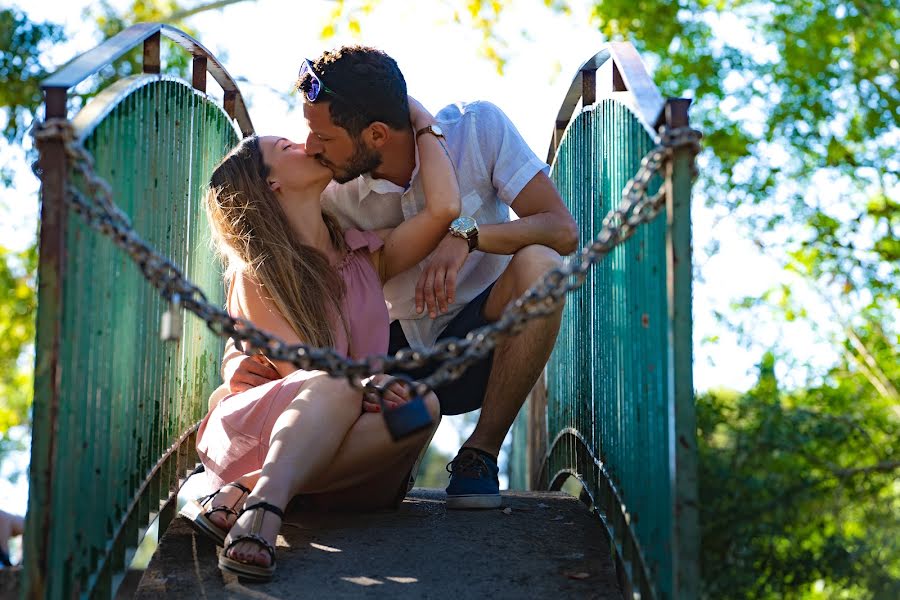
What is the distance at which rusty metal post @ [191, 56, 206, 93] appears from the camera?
14.1 feet

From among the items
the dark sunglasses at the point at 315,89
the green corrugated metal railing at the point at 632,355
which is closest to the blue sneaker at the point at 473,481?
the green corrugated metal railing at the point at 632,355

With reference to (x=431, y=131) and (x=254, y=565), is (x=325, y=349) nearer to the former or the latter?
(x=254, y=565)

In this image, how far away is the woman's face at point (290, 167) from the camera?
362cm

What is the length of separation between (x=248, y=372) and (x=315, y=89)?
989 millimetres

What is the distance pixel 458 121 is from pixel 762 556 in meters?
1.98

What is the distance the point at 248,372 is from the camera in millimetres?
3354

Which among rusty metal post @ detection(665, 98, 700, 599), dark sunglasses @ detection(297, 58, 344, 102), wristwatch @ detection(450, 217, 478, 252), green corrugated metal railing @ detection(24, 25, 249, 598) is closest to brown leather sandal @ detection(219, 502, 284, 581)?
green corrugated metal railing @ detection(24, 25, 249, 598)

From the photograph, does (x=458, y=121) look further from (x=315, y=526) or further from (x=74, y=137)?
(x=74, y=137)

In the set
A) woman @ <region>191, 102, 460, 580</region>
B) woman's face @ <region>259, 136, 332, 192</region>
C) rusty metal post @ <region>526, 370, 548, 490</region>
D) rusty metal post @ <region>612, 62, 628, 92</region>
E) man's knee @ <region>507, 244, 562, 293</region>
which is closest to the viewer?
woman @ <region>191, 102, 460, 580</region>

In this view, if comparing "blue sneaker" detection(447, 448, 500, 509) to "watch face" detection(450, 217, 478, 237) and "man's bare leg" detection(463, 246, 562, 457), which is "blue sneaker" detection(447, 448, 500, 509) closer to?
"man's bare leg" detection(463, 246, 562, 457)

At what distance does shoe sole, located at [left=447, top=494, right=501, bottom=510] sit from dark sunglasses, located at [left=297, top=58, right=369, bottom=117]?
4.24ft

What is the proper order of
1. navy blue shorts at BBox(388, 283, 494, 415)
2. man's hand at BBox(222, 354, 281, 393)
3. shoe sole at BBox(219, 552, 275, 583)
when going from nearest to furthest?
shoe sole at BBox(219, 552, 275, 583) → man's hand at BBox(222, 354, 281, 393) → navy blue shorts at BBox(388, 283, 494, 415)

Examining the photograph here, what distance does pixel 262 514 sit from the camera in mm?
2787

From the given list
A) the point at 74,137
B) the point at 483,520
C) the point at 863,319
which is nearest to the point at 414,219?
the point at 483,520
